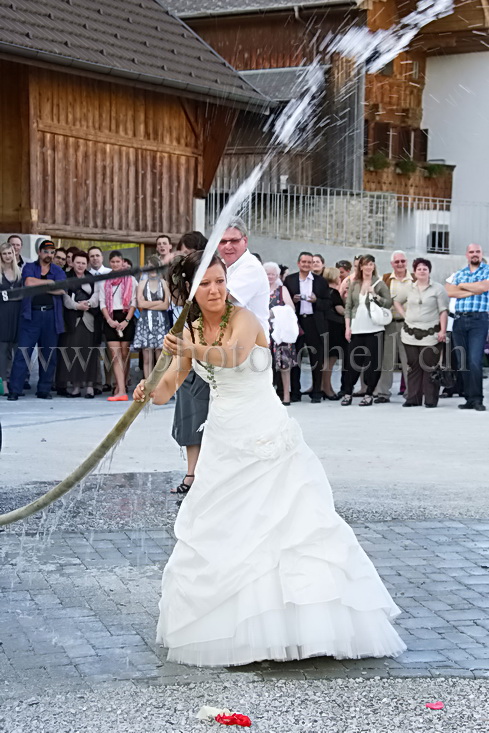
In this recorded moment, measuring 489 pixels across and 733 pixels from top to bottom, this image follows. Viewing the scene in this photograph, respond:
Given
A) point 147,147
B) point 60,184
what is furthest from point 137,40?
point 60,184

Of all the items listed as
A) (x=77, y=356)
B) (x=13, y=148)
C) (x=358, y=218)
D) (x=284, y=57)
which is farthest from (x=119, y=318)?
(x=284, y=57)

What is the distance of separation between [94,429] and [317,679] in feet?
25.0

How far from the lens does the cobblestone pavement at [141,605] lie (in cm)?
462

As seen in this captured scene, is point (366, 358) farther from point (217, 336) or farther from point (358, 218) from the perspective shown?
point (358, 218)

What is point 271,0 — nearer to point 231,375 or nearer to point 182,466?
point 182,466

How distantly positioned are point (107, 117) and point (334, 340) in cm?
678

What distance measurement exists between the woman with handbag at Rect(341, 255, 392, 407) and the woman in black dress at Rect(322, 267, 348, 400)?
1.44 ft

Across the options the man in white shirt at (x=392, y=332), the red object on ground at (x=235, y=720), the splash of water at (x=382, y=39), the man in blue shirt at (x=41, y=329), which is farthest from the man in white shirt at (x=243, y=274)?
the splash of water at (x=382, y=39)

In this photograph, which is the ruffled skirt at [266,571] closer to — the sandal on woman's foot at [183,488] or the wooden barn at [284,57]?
the sandal on woman's foot at [183,488]

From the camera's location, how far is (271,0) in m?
29.2

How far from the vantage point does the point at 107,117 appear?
19.6m

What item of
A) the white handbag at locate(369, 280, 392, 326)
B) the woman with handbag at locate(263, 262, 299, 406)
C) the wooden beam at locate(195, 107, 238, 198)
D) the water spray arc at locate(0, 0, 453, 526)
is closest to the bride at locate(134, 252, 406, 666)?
the woman with handbag at locate(263, 262, 299, 406)

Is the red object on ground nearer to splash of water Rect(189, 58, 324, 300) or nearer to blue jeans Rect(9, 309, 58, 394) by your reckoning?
→ blue jeans Rect(9, 309, 58, 394)

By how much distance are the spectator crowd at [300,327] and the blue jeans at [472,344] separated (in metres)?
0.01
